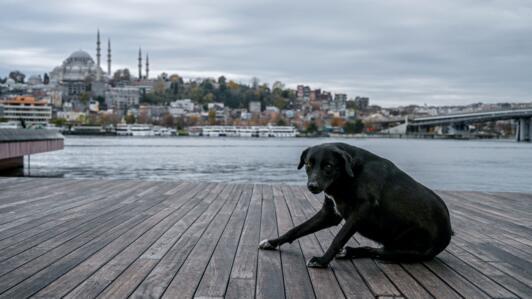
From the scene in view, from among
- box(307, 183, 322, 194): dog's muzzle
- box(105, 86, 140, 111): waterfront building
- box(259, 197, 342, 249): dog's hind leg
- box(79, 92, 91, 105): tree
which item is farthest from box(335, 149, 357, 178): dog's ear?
box(79, 92, 91, 105): tree

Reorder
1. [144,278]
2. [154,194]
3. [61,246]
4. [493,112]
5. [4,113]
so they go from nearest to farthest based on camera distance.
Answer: [144,278]
[61,246]
[154,194]
[493,112]
[4,113]

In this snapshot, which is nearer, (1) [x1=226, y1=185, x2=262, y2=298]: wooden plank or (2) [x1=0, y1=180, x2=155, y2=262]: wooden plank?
(1) [x1=226, y1=185, x2=262, y2=298]: wooden plank

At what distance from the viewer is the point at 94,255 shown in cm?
360

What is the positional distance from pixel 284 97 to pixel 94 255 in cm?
17713

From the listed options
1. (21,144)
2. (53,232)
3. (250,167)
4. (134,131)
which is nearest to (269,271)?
(53,232)

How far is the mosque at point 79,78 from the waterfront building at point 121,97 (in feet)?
12.3

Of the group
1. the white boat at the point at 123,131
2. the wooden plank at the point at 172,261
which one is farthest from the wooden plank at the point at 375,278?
the white boat at the point at 123,131

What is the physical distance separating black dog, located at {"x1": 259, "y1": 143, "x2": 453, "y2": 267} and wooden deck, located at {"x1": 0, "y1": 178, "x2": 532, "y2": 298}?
0.37ft

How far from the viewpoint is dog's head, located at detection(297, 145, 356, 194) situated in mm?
3137

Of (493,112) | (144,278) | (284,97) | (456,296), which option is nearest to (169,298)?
(144,278)

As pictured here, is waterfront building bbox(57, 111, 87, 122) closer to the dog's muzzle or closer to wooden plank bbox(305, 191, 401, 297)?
wooden plank bbox(305, 191, 401, 297)

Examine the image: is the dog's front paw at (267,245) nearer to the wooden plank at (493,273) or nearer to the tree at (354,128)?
the wooden plank at (493,273)

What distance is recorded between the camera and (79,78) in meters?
178

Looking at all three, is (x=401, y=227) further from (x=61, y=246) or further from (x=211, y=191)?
(x=211, y=191)
